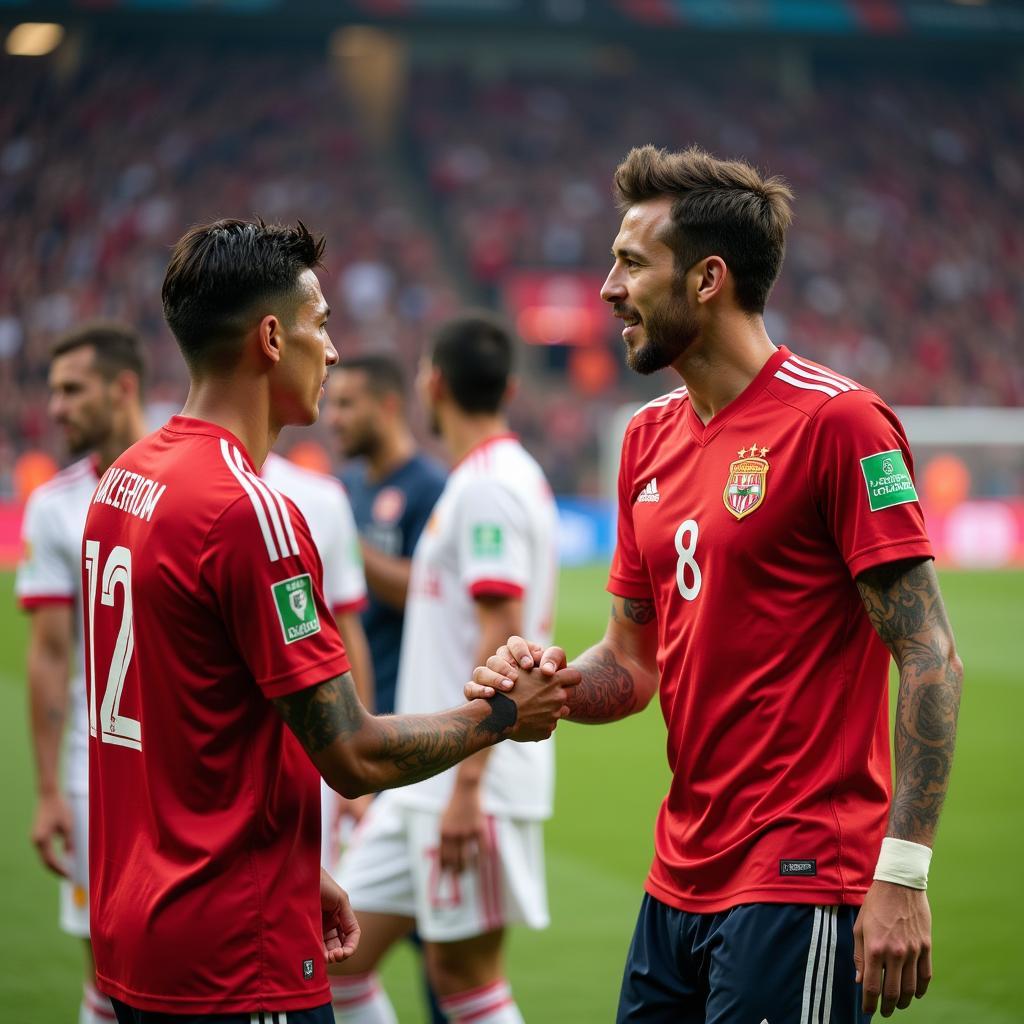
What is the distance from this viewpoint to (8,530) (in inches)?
813

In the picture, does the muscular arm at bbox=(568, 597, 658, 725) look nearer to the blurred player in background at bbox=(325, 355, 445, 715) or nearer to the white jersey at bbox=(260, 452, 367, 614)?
the white jersey at bbox=(260, 452, 367, 614)

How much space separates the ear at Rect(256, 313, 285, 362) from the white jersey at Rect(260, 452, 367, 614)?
2025mm

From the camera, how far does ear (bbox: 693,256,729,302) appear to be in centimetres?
301

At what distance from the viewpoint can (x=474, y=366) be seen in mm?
4766

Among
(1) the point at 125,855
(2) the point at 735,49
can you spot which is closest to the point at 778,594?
(1) the point at 125,855

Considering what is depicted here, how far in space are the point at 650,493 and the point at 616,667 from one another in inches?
18.2

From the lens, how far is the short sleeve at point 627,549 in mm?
3252

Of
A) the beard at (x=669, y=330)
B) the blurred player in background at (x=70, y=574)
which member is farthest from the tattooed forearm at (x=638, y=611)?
the blurred player in background at (x=70, y=574)

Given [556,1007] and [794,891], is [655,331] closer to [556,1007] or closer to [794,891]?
[794,891]

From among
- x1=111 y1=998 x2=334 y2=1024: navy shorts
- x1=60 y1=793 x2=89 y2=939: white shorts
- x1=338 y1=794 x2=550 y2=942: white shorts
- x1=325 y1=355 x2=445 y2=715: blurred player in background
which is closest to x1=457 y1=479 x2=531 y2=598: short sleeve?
x1=338 y1=794 x2=550 y2=942: white shorts

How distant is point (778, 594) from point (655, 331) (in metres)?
0.64

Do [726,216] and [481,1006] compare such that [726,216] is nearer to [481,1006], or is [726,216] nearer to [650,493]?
[650,493]

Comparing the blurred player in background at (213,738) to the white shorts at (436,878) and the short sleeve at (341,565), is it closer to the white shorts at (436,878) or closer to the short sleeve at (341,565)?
the white shorts at (436,878)

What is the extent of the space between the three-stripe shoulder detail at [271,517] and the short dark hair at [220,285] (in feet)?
1.02
